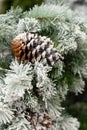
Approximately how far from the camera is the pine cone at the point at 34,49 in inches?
50.7

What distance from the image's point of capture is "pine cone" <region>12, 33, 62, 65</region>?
129 centimetres

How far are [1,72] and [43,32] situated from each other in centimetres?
19

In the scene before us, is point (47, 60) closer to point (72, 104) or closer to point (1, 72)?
point (1, 72)

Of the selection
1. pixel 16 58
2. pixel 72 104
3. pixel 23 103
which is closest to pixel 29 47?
pixel 16 58

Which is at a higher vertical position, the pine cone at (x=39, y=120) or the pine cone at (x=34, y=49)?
the pine cone at (x=34, y=49)

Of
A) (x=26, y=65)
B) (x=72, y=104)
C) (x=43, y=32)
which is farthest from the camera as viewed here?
(x=72, y=104)

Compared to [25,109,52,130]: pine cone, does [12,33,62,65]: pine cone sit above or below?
above

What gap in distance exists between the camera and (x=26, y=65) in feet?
4.15

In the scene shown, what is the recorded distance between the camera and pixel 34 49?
1315 millimetres

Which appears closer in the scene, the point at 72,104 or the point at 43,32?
the point at 43,32

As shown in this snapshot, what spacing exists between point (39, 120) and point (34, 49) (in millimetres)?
214

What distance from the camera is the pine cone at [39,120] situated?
51.9 inches

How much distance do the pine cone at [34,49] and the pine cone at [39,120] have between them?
0.16 m

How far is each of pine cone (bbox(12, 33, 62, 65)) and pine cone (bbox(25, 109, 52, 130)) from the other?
16cm
